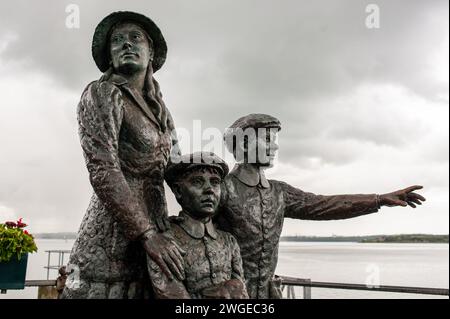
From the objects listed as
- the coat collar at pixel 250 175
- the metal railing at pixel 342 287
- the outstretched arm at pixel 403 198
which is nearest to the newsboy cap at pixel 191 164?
the coat collar at pixel 250 175

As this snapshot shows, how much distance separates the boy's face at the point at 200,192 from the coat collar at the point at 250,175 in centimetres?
44

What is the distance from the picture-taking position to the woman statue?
2.59 meters

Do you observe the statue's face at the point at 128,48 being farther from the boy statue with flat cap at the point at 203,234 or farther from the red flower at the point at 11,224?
the red flower at the point at 11,224

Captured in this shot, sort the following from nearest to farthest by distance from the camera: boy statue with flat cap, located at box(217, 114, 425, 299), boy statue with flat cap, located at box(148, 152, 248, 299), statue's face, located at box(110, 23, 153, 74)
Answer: boy statue with flat cap, located at box(148, 152, 248, 299)
statue's face, located at box(110, 23, 153, 74)
boy statue with flat cap, located at box(217, 114, 425, 299)

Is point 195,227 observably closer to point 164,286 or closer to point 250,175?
point 164,286

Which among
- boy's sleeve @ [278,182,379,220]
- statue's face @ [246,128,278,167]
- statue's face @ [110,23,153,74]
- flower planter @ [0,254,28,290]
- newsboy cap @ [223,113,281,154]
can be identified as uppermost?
statue's face @ [110,23,153,74]

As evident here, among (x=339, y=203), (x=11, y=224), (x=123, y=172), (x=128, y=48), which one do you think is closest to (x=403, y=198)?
(x=339, y=203)

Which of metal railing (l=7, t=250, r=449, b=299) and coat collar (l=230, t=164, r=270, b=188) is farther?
metal railing (l=7, t=250, r=449, b=299)

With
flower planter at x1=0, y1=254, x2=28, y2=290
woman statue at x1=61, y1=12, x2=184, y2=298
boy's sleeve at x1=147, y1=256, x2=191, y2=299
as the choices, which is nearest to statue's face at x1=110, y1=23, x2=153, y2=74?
woman statue at x1=61, y1=12, x2=184, y2=298

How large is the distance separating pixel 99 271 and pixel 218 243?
28.1 inches

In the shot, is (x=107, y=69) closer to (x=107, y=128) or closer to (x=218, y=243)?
(x=107, y=128)

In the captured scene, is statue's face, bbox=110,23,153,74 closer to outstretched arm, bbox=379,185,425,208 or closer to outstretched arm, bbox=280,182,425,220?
outstretched arm, bbox=280,182,425,220

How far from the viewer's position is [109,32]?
310 cm
